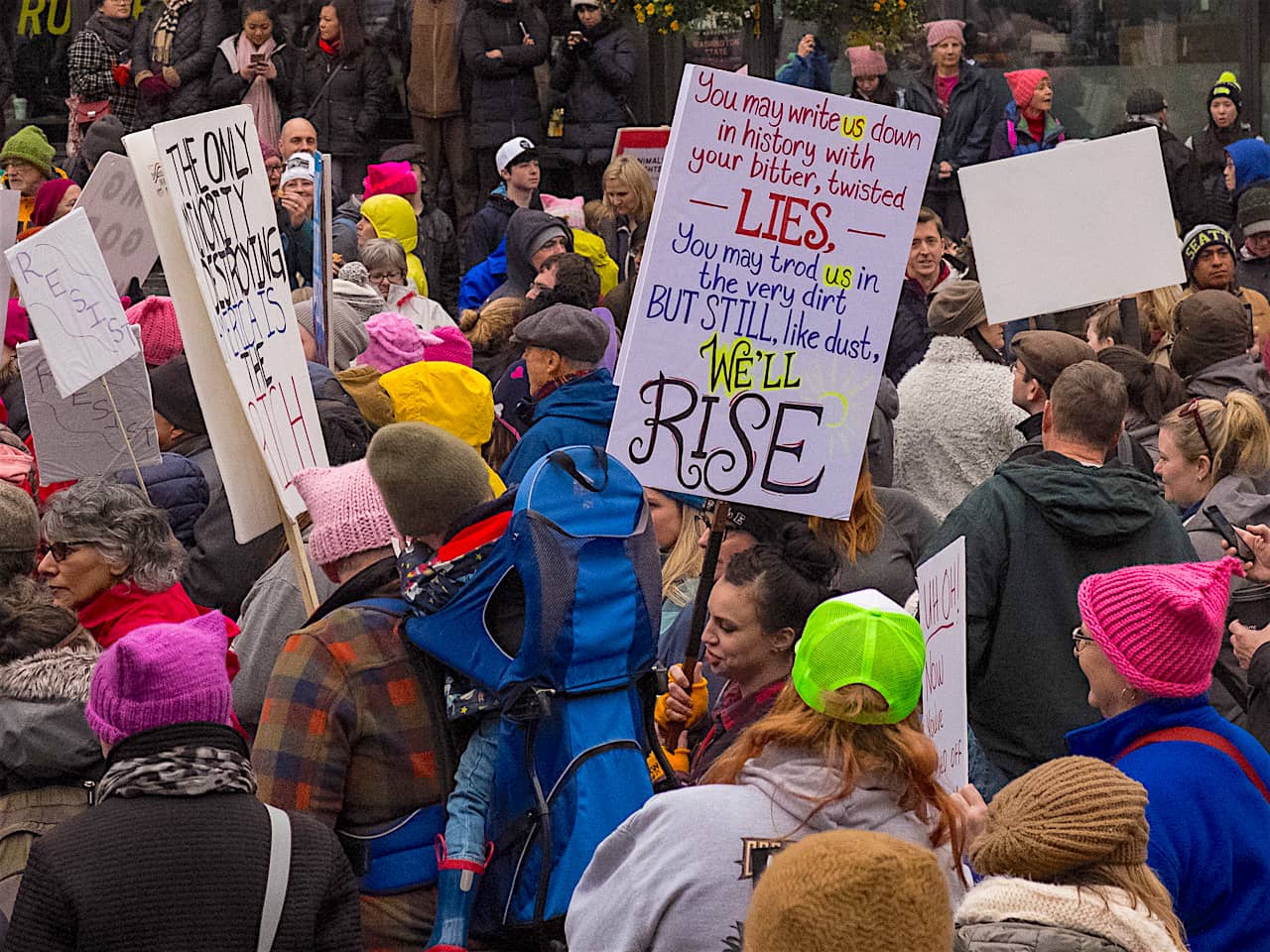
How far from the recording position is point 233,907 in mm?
3059

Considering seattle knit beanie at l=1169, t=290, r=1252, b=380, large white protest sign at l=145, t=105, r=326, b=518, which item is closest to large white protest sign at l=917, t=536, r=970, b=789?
large white protest sign at l=145, t=105, r=326, b=518

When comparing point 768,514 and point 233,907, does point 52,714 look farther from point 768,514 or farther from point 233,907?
point 768,514

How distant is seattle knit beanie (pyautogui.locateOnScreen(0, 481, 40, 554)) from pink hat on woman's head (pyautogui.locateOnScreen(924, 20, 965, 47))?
404 inches

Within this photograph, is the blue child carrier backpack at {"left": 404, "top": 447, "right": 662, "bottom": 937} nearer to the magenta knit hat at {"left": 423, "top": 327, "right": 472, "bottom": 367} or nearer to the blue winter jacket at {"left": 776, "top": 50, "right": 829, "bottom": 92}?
the magenta knit hat at {"left": 423, "top": 327, "right": 472, "bottom": 367}

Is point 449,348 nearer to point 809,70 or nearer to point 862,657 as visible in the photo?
point 862,657

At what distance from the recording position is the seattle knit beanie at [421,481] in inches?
148

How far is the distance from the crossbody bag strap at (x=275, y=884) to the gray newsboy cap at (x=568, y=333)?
333cm

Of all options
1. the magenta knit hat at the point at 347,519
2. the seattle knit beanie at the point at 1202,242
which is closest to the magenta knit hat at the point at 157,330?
the magenta knit hat at the point at 347,519

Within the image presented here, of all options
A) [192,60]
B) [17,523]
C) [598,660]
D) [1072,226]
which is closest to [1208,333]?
[1072,226]

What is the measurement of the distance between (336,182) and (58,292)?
7.95m

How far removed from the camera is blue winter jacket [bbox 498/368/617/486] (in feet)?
19.9

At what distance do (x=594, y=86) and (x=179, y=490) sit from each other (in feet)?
29.8

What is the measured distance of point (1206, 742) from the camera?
12.1 ft

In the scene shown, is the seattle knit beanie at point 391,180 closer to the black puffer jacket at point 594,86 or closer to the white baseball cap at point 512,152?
the white baseball cap at point 512,152
